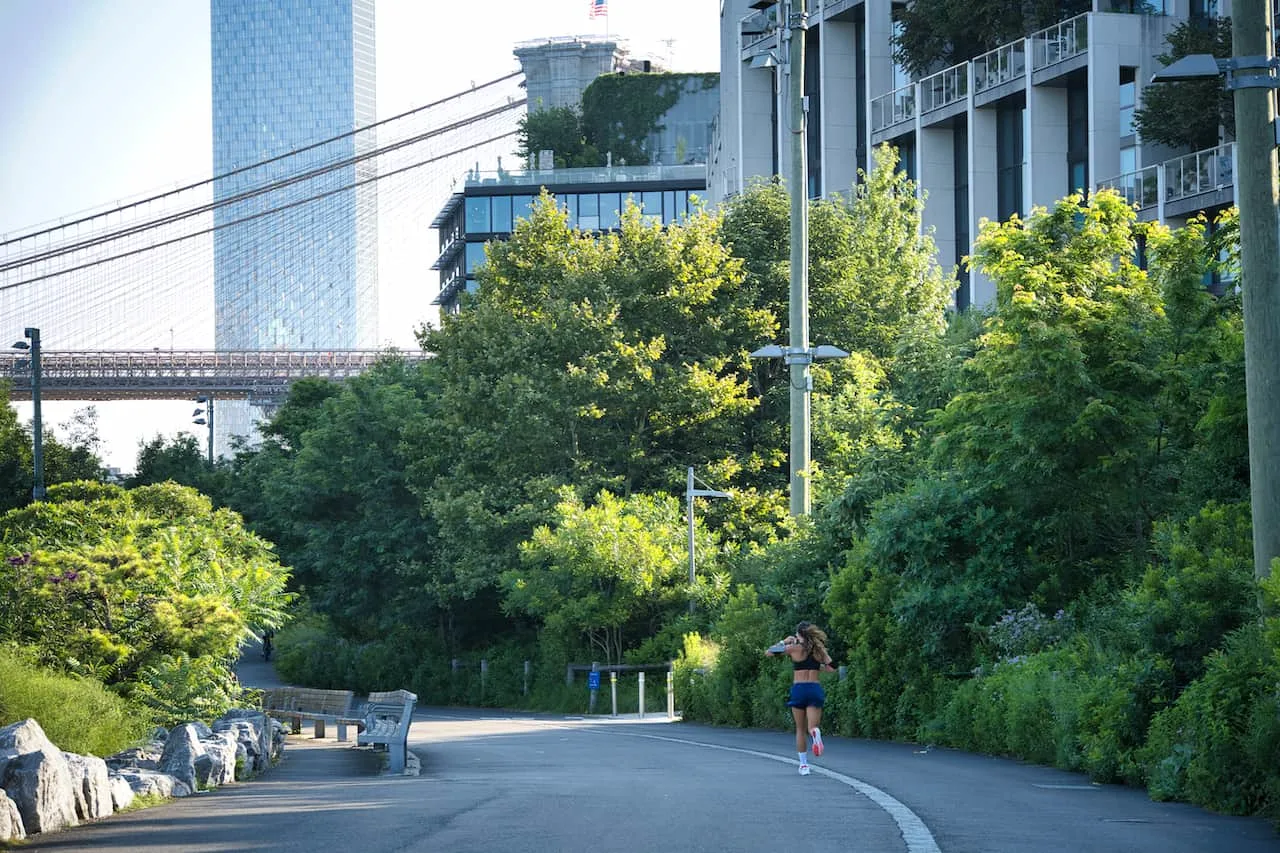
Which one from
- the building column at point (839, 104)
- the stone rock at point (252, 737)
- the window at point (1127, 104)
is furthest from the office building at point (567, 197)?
the stone rock at point (252, 737)

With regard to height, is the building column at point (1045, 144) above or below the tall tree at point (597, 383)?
above

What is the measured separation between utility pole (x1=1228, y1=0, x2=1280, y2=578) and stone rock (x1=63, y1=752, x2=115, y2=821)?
30.7 feet

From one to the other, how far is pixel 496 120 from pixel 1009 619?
13562cm

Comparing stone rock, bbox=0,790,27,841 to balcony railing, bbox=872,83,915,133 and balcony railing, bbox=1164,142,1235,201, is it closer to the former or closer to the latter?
balcony railing, bbox=1164,142,1235,201

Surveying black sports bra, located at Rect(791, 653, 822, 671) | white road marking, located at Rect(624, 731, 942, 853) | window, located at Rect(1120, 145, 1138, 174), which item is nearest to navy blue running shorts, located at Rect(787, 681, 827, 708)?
black sports bra, located at Rect(791, 653, 822, 671)

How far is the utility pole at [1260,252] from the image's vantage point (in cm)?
1412

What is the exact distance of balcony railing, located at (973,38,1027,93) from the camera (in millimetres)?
47562

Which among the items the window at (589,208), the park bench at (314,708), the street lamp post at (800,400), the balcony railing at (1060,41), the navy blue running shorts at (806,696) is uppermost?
the window at (589,208)

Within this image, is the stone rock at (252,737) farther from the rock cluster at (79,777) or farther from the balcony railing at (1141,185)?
the balcony railing at (1141,185)

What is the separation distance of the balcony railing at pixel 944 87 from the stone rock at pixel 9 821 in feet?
140

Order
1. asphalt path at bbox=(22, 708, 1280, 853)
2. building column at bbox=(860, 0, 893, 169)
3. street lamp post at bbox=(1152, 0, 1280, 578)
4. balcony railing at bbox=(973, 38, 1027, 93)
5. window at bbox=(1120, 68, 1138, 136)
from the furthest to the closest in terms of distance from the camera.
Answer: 1. building column at bbox=(860, 0, 893, 169)
2. balcony railing at bbox=(973, 38, 1027, 93)
3. window at bbox=(1120, 68, 1138, 136)
4. street lamp post at bbox=(1152, 0, 1280, 578)
5. asphalt path at bbox=(22, 708, 1280, 853)

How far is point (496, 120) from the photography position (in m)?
154

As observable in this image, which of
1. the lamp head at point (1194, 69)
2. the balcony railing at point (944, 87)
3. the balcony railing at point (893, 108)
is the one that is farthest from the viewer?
the balcony railing at point (893, 108)

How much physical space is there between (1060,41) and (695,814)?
124ft
